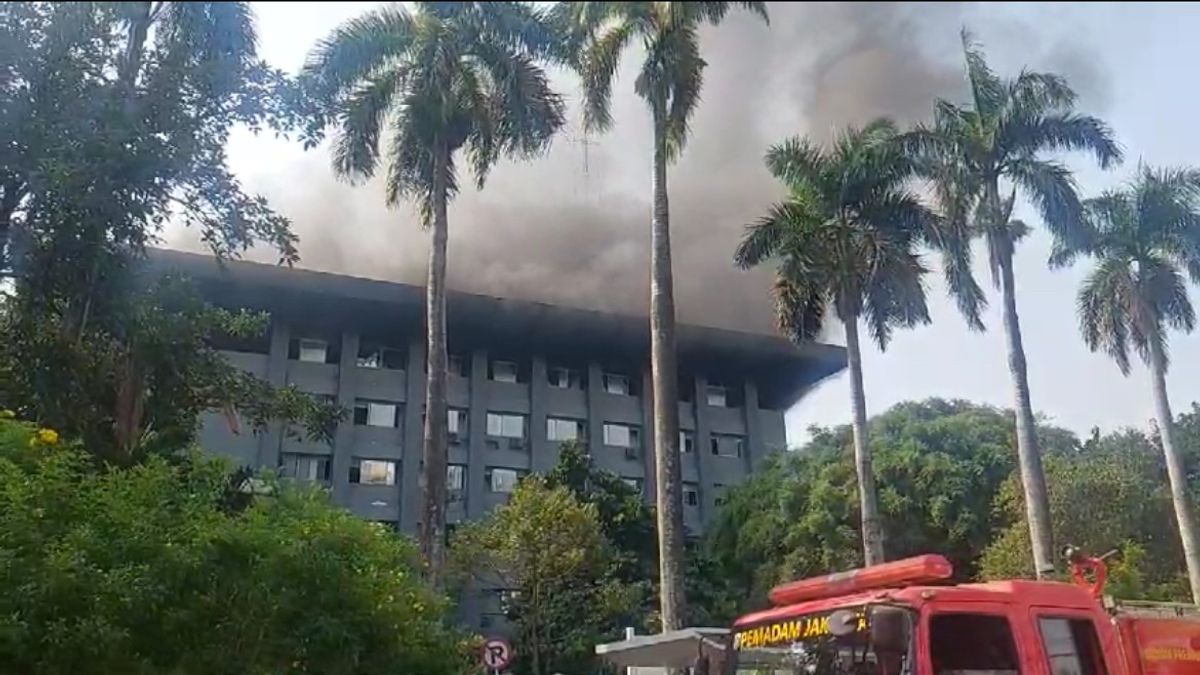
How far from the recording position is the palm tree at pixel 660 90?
1948 cm

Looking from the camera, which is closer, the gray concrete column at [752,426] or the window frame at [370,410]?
the window frame at [370,410]

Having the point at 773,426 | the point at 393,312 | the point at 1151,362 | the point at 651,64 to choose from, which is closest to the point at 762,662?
the point at 651,64

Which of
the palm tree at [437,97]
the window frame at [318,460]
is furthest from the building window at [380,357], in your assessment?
the palm tree at [437,97]

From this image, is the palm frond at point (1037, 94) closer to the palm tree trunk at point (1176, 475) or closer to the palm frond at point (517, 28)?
the palm tree trunk at point (1176, 475)

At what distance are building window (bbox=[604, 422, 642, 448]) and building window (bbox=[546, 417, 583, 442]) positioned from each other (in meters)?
1.43

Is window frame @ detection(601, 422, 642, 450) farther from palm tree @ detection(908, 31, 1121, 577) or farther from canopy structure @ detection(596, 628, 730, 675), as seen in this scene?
canopy structure @ detection(596, 628, 730, 675)

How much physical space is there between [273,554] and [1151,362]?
20.7m

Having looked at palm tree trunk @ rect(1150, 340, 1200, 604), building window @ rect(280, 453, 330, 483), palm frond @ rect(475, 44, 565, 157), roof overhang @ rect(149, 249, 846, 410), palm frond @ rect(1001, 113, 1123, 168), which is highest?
roof overhang @ rect(149, 249, 846, 410)

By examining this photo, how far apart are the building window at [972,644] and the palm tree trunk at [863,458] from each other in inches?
550

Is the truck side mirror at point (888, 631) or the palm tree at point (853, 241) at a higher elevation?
the palm tree at point (853, 241)

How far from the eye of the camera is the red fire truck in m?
6.81

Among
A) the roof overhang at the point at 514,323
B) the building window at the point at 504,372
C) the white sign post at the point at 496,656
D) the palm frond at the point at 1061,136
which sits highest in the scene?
the roof overhang at the point at 514,323

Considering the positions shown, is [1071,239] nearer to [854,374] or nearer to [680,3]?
[854,374]

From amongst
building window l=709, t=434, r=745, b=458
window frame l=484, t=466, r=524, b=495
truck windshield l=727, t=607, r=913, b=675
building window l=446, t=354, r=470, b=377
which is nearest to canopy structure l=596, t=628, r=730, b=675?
truck windshield l=727, t=607, r=913, b=675
